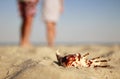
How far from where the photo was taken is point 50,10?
6586mm

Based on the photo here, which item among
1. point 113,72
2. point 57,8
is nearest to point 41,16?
point 57,8

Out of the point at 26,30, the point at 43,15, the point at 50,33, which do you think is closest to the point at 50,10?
the point at 43,15

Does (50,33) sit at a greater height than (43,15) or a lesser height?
lesser

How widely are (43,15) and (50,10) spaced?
21cm

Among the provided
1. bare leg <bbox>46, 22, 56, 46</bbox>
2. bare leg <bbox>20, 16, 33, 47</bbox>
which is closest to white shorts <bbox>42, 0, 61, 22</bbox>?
bare leg <bbox>46, 22, 56, 46</bbox>

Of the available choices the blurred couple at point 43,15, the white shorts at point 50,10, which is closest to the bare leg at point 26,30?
the blurred couple at point 43,15

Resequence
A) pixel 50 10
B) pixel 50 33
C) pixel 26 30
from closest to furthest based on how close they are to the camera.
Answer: pixel 26 30 → pixel 50 33 → pixel 50 10

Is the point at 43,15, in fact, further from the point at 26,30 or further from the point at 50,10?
the point at 26,30

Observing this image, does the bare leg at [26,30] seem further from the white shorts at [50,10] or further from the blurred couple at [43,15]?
the white shorts at [50,10]

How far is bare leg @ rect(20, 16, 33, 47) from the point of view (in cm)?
625

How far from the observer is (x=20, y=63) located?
288 centimetres

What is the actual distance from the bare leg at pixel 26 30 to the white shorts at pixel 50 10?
1.46ft

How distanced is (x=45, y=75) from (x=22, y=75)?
0.19m

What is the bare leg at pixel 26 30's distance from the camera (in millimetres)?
6250
